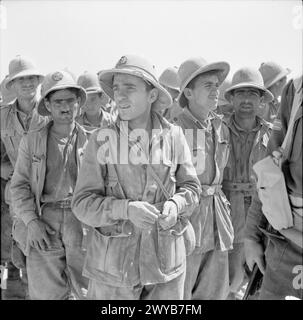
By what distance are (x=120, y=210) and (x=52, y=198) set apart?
1269 millimetres

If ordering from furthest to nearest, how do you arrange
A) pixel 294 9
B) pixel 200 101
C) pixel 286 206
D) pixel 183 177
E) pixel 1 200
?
pixel 1 200
pixel 200 101
pixel 294 9
pixel 183 177
pixel 286 206

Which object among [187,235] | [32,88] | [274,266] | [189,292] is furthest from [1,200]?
[274,266]

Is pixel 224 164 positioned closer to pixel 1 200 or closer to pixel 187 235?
pixel 187 235

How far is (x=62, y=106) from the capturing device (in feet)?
15.2

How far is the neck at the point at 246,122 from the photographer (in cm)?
538

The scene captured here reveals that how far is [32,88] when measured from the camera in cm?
586

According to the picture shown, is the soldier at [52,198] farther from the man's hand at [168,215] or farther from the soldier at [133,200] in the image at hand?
the man's hand at [168,215]

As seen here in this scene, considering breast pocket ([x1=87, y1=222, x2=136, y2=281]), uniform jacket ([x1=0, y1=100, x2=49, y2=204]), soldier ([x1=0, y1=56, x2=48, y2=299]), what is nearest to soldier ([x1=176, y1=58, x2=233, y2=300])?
breast pocket ([x1=87, y1=222, x2=136, y2=281])

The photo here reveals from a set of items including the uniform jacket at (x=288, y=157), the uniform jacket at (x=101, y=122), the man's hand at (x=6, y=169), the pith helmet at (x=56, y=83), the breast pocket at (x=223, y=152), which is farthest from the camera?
the uniform jacket at (x=101, y=122)

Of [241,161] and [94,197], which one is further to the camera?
[241,161]

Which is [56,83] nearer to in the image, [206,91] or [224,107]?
[206,91]

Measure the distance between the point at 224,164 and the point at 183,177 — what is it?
4.08 ft

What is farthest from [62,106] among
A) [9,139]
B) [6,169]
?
[6,169]

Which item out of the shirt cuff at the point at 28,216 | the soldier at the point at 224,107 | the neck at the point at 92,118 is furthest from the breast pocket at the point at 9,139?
the soldier at the point at 224,107
